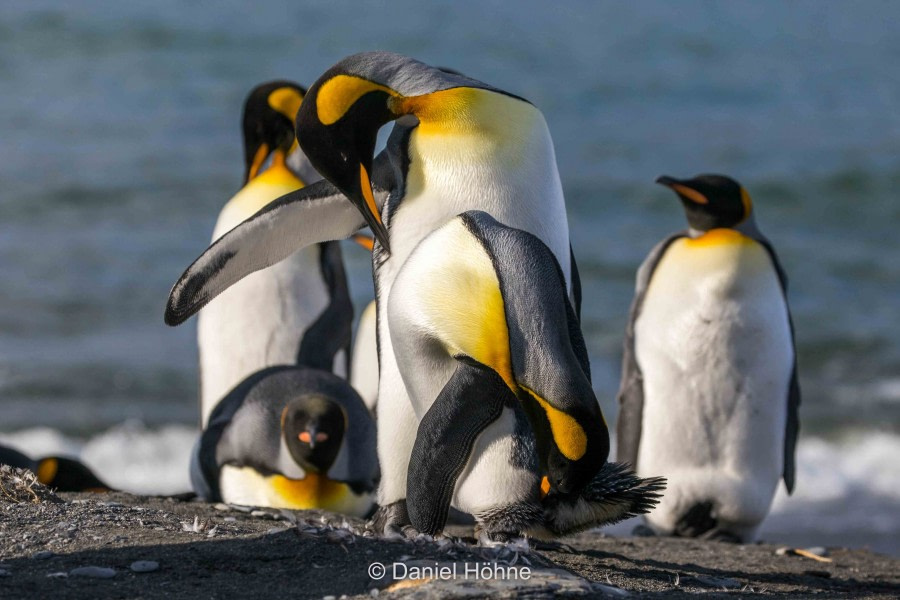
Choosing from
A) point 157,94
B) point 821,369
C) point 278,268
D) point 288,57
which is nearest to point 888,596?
point 278,268

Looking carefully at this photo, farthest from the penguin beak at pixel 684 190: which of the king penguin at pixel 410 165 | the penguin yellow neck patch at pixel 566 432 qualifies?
the penguin yellow neck patch at pixel 566 432

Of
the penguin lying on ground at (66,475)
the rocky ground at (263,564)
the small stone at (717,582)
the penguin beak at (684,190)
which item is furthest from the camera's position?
the penguin beak at (684,190)

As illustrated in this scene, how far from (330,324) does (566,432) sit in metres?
3.99

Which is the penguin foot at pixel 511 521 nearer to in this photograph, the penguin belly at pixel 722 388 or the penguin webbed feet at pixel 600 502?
the penguin webbed feet at pixel 600 502

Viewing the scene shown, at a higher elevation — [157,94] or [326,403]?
[157,94]

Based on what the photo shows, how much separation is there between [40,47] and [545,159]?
2257 centimetres

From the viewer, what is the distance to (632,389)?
6977 mm

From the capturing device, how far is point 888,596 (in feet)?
13.1

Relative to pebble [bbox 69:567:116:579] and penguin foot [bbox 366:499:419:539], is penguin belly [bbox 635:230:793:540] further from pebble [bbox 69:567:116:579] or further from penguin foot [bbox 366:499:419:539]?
pebble [bbox 69:567:116:579]

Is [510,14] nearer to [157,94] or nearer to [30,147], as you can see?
[157,94]

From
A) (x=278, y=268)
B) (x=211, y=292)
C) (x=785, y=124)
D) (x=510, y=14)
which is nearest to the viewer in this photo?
(x=211, y=292)

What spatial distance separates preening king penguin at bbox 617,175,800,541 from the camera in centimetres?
666

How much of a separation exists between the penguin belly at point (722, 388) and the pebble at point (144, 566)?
12.2 feet

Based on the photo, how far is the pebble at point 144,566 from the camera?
131 inches
